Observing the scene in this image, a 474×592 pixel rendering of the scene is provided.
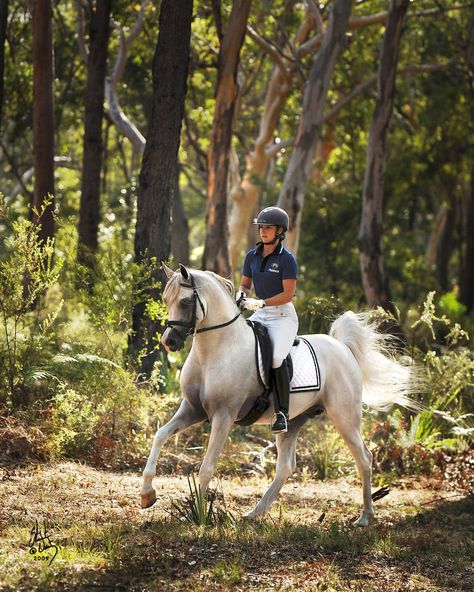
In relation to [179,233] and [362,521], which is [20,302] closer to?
[362,521]

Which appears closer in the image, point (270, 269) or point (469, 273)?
point (270, 269)

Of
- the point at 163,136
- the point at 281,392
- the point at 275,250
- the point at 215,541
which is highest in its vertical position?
the point at 163,136

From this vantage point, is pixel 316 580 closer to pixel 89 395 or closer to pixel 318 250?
pixel 89 395

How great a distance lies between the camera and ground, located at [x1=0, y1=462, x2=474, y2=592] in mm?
7055

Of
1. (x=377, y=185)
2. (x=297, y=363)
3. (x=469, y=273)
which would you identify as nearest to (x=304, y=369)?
(x=297, y=363)

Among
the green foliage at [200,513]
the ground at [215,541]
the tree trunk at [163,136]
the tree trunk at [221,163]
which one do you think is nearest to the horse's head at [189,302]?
the green foliage at [200,513]

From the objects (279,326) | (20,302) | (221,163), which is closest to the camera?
(279,326)

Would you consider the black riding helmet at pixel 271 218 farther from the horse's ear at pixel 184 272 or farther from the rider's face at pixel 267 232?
the horse's ear at pixel 184 272

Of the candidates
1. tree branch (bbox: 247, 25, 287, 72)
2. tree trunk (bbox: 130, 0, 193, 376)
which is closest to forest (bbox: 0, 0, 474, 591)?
tree trunk (bbox: 130, 0, 193, 376)

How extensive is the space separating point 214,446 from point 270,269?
176cm

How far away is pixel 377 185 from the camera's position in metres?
22.8

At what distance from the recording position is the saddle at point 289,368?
9.24 metres

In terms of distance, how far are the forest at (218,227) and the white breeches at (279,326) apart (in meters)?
1.61

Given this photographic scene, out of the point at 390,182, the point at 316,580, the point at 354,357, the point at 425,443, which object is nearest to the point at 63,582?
the point at 316,580
